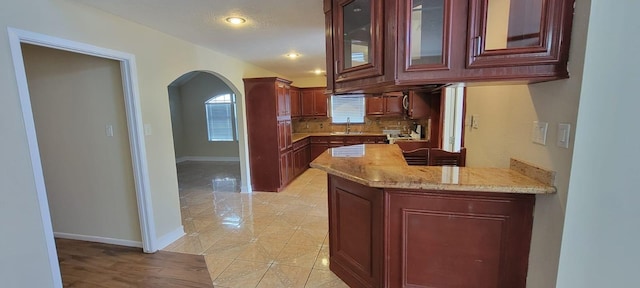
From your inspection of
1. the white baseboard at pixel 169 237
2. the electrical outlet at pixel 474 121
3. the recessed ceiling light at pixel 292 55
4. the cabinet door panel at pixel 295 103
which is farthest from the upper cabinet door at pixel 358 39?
the cabinet door panel at pixel 295 103

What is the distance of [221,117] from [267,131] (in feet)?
12.3

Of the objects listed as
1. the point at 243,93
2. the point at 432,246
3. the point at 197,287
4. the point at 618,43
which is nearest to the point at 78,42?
the point at 197,287

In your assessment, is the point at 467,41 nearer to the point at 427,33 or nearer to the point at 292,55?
the point at 427,33

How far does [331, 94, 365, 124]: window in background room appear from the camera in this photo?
6547mm

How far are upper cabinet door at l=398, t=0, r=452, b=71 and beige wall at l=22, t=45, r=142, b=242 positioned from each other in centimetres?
260

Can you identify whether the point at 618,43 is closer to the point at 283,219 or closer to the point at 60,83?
the point at 283,219

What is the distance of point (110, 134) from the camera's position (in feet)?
8.73

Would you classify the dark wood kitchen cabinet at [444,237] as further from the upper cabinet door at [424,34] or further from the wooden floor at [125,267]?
the wooden floor at [125,267]

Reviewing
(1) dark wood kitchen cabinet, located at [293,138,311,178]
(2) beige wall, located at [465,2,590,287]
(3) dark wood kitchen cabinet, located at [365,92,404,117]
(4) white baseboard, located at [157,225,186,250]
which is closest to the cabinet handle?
(2) beige wall, located at [465,2,590,287]

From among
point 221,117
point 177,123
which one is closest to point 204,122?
point 221,117

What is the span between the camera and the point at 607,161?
1.22 metres

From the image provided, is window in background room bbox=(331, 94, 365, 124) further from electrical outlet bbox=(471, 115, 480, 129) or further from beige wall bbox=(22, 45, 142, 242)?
beige wall bbox=(22, 45, 142, 242)

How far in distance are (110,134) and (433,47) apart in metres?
3.02

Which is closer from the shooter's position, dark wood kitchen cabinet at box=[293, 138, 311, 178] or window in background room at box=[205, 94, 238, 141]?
dark wood kitchen cabinet at box=[293, 138, 311, 178]
